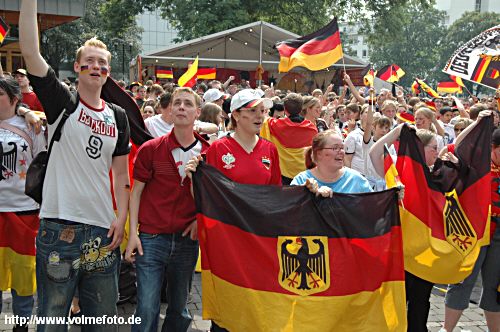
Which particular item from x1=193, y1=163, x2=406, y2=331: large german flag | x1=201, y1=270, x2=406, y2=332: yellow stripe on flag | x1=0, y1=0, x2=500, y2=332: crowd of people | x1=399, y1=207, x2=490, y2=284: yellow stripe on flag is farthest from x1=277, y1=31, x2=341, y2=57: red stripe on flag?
x1=201, y1=270, x2=406, y2=332: yellow stripe on flag

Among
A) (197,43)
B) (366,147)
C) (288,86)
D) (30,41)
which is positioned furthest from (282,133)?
(288,86)

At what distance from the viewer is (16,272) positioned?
184 inches

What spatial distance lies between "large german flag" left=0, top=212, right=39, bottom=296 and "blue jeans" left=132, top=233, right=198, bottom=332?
3.69ft

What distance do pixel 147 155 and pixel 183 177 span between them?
0.32 m

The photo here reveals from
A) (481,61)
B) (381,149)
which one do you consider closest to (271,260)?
(381,149)

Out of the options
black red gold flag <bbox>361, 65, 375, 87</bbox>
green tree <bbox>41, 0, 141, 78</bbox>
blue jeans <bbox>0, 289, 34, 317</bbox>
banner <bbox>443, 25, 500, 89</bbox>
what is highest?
green tree <bbox>41, 0, 141, 78</bbox>

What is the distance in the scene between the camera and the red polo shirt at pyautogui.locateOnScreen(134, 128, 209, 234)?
A: 13.6 feet

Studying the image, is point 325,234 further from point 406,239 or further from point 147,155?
point 147,155

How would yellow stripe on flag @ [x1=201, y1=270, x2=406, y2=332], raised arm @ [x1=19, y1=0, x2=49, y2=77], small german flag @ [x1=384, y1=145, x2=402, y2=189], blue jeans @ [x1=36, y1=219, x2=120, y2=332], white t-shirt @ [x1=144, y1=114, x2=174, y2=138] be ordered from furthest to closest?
white t-shirt @ [x1=144, y1=114, x2=174, y2=138] → small german flag @ [x1=384, y1=145, x2=402, y2=189] → yellow stripe on flag @ [x1=201, y1=270, x2=406, y2=332] → blue jeans @ [x1=36, y1=219, x2=120, y2=332] → raised arm @ [x1=19, y1=0, x2=49, y2=77]

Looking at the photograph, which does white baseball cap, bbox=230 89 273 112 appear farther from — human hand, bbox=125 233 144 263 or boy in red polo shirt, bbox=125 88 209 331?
human hand, bbox=125 233 144 263

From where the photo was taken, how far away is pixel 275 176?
4.40 metres

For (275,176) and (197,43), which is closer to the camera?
(275,176)

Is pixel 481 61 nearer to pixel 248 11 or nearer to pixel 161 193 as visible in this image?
pixel 161 193

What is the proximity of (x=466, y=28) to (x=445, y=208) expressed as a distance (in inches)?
3237
